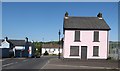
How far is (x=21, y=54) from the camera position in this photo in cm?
9269

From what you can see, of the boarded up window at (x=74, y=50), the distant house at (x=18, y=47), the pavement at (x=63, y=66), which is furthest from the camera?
the distant house at (x=18, y=47)

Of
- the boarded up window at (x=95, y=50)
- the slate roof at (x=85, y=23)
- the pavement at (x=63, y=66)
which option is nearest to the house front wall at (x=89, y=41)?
the boarded up window at (x=95, y=50)

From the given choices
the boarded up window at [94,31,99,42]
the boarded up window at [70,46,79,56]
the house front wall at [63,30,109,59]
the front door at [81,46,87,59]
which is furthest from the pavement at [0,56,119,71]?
the boarded up window at [94,31,99,42]

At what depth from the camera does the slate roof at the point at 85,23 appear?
46.2m

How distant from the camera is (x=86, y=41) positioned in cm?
4572

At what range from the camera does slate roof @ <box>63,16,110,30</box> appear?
46219mm

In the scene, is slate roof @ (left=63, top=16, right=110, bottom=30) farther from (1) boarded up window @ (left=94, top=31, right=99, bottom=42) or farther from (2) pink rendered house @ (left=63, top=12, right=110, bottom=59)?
(1) boarded up window @ (left=94, top=31, right=99, bottom=42)

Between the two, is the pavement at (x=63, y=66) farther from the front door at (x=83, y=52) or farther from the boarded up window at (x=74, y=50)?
the front door at (x=83, y=52)

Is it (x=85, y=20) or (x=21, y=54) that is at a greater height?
(x=85, y=20)

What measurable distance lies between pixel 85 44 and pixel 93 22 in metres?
4.90

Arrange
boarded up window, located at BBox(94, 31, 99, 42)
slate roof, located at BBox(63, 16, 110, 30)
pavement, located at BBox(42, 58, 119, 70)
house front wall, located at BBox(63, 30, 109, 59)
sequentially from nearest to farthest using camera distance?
1. pavement, located at BBox(42, 58, 119, 70)
2. house front wall, located at BBox(63, 30, 109, 59)
3. boarded up window, located at BBox(94, 31, 99, 42)
4. slate roof, located at BBox(63, 16, 110, 30)

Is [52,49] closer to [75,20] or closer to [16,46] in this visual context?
[16,46]

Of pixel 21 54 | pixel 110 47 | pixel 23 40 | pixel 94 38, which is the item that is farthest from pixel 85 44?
pixel 23 40

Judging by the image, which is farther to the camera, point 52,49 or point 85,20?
point 52,49
